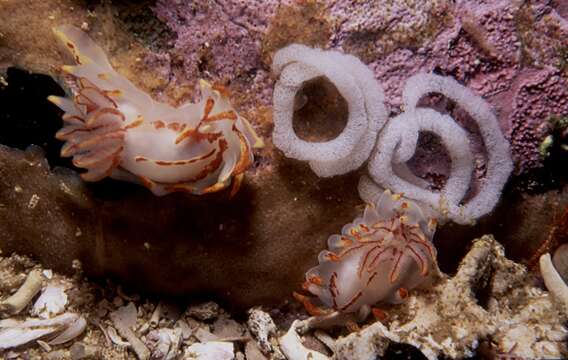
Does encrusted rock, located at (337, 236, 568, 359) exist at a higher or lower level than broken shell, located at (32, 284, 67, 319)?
higher

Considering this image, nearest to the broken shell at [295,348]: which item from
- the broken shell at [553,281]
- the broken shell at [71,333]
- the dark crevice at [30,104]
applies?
the broken shell at [71,333]

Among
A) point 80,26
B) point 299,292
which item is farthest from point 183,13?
point 299,292

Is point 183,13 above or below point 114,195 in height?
above

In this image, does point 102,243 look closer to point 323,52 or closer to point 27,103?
point 27,103

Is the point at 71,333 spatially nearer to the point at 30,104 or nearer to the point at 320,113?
the point at 30,104

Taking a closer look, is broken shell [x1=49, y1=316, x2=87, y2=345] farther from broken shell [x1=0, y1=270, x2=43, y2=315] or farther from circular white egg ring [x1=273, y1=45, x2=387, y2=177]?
circular white egg ring [x1=273, y1=45, x2=387, y2=177]

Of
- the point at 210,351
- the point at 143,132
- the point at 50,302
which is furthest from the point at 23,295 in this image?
the point at 143,132

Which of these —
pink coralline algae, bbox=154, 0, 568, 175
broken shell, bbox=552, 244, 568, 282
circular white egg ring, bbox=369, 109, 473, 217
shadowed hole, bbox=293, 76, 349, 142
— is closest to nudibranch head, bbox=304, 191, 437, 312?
circular white egg ring, bbox=369, 109, 473, 217
